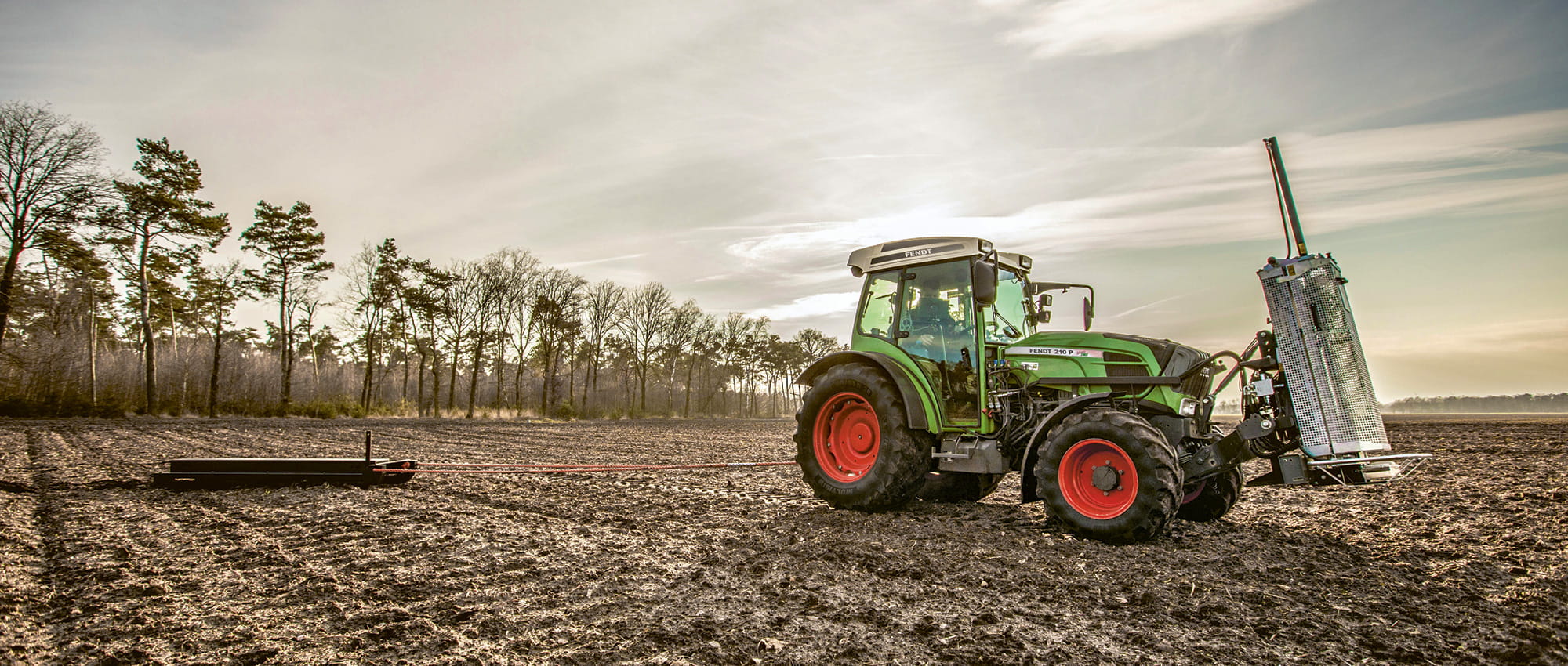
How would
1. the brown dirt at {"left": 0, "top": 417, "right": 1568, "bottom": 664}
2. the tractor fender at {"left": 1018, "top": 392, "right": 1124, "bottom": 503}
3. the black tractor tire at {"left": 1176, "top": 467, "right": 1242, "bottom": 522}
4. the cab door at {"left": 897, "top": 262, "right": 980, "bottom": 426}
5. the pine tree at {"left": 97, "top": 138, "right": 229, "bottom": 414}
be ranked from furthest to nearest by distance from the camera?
the pine tree at {"left": 97, "top": 138, "right": 229, "bottom": 414}
the cab door at {"left": 897, "top": 262, "right": 980, "bottom": 426}
the black tractor tire at {"left": 1176, "top": 467, "right": 1242, "bottom": 522}
the tractor fender at {"left": 1018, "top": 392, "right": 1124, "bottom": 503}
the brown dirt at {"left": 0, "top": 417, "right": 1568, "bottom": 664}

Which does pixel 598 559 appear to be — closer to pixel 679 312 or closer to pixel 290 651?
pixel 290 651

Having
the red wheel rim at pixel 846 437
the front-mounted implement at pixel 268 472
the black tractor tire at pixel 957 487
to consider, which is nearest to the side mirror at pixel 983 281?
the red wheel rim at pixel 846 437

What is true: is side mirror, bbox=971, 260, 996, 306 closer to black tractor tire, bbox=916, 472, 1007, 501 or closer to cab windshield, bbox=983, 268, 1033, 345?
cab windshield, bbox=983, 268, 1033, 345

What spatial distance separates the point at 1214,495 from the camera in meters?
5.91

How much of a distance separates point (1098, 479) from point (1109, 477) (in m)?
0.08

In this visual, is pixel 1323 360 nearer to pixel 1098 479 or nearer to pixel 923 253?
pixel 1098 479

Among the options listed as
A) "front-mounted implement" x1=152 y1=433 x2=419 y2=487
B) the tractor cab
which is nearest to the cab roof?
the tractor cab

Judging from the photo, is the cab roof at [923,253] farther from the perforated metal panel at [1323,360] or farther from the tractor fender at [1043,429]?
the perforated metal panel at [1323,360]

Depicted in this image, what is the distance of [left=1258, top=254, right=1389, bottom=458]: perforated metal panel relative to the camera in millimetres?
4895

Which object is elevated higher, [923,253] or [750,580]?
[923,253]

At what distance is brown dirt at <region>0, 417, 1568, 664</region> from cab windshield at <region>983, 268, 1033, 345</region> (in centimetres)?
161

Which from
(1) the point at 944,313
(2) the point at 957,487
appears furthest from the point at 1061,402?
(2) the point at 957,487

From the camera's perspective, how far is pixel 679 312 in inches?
2042

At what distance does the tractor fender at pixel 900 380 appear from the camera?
19.9 ft
